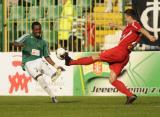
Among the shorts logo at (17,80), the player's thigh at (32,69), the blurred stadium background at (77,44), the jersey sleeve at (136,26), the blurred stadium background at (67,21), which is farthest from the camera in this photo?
the blurred stadium background at (67,21)

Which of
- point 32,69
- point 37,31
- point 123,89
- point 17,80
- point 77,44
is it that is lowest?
point 17,80

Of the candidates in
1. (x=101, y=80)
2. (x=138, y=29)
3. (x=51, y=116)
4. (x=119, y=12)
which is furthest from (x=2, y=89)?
(x=51, y=116)

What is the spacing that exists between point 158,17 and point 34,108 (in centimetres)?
862

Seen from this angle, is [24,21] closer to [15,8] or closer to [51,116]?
[15,8]

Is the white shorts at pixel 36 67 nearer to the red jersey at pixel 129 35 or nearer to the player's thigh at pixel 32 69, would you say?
the player's thigh at pixel 32 69

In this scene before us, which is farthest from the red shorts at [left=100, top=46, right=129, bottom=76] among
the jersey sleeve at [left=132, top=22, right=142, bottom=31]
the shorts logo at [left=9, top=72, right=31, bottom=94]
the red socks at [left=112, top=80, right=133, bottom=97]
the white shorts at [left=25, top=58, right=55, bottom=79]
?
the shorts logo at [left=9, top=72, right=31, bottom=94]

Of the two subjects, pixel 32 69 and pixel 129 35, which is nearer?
pixel 129 35

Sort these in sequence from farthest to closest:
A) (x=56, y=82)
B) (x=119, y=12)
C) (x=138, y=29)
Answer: (x=119, y=12), (x=56, y=82), (x=138, y=29)

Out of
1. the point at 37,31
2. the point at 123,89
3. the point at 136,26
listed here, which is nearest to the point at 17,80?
the point at 37,31

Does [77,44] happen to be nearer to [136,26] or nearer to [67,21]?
[67,21]

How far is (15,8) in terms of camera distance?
22.1 metres

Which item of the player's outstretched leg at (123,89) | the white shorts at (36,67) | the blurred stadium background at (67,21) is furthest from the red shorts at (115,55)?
the blurred stadium background at (67,21)

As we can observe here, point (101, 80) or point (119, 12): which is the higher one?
point (119, 12)

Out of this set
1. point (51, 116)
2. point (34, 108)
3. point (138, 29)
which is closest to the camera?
point (51, 116)
